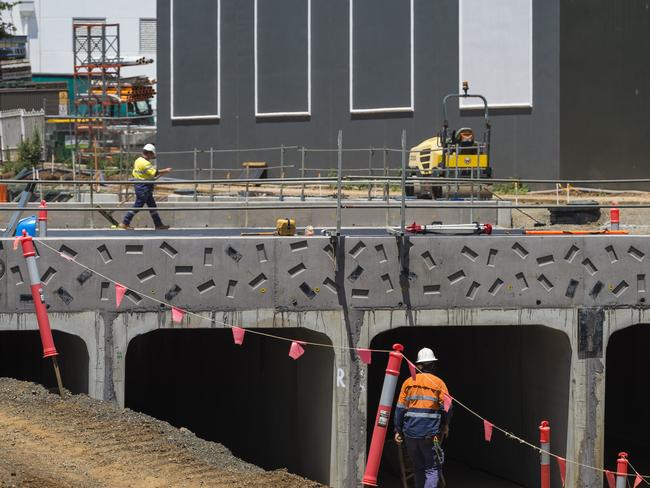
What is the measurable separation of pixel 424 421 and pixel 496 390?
765 cm

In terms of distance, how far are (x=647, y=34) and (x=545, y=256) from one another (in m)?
22.5

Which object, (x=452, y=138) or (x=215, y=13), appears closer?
(x=452, y=138)

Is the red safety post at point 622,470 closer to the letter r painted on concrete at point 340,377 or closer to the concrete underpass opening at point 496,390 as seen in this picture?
the concrete underpass opening at point 496,390

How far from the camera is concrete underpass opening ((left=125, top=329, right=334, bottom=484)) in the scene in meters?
17.1

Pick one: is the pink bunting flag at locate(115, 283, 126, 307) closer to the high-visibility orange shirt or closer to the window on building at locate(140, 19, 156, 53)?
the high-visibility orange shirt

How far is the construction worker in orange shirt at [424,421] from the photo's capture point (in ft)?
39.1

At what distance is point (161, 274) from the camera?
1523 cm

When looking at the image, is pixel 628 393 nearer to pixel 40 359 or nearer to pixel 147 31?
pixel 40 359

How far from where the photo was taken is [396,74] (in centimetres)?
3834

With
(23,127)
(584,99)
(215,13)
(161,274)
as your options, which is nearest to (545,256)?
(161,274)

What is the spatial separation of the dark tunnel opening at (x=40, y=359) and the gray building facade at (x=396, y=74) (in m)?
22.1

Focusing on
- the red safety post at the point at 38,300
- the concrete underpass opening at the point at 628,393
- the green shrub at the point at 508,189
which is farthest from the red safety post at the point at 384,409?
the green shrub at the point at 508,189

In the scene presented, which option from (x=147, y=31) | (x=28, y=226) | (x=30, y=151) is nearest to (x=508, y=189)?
(x=30, y=151)

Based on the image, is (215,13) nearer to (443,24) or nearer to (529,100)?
(443,24)
